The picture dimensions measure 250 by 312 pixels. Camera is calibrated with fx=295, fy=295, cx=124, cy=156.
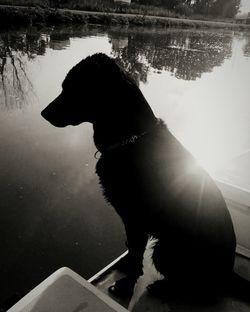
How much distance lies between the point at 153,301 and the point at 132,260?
0.34 m

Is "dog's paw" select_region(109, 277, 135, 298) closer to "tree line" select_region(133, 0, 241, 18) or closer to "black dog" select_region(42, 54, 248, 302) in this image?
"black dog" select_region(42, 54, 248, 302)

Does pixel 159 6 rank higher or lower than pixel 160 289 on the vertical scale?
higher

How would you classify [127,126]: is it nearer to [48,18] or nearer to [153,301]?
[153,301]

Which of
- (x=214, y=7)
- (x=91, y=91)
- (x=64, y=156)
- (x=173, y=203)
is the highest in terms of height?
(x=214, y=7)

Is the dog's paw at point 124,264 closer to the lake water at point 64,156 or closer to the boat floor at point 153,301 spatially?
the boat floor at point 153,301

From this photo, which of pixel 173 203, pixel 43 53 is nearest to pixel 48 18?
pixel 43 53

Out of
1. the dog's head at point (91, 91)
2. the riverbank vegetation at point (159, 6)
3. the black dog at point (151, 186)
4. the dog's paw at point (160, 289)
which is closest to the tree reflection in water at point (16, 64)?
the dog's head at point (91, 91)

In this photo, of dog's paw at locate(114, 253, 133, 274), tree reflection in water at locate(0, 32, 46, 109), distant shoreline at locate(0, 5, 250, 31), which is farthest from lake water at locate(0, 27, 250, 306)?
distant shoreline at locate(0, 5, 250, 31)

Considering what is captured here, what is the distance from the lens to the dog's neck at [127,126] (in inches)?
85.6

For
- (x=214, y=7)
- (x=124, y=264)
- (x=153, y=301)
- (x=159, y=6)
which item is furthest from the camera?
(x=214, y=7)

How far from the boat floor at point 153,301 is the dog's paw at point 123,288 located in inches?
1.3

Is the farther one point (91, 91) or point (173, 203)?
point (91, 91)

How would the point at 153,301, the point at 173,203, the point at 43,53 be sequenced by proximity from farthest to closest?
the point at 43,53
the point at 153,301
the point at 173,203

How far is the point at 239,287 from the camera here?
6.84ft
